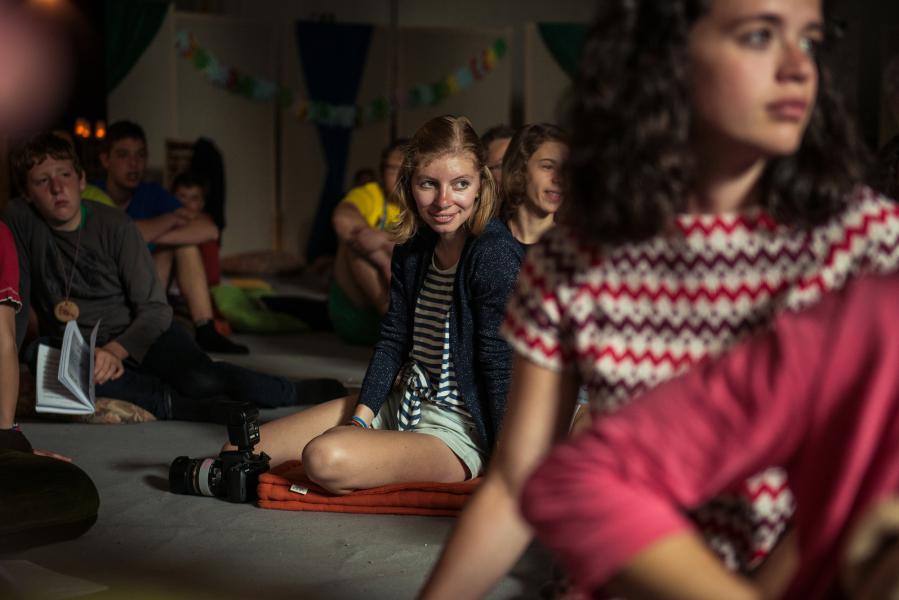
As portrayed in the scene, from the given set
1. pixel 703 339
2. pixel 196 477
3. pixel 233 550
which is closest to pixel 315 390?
pixel 196 477

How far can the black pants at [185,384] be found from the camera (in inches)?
130

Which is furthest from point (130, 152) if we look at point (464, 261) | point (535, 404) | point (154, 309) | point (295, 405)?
point (535, 404)

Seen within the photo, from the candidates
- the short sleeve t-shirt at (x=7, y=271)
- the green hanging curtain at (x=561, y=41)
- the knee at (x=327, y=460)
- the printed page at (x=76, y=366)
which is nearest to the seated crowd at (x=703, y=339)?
the knee at (x=327, y=460)

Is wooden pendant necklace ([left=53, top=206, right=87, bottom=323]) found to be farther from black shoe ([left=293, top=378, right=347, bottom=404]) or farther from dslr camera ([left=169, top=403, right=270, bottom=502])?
dslr camera ([left=169, top=403, right=270, bottom=502])

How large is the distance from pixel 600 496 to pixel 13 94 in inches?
292

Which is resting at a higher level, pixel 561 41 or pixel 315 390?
pixel 561 41

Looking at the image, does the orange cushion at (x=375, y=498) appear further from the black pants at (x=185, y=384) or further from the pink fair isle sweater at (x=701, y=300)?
the pink fair isle sweater at (x=701, y=300)

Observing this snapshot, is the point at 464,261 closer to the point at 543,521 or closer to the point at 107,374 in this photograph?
the point at 107,374

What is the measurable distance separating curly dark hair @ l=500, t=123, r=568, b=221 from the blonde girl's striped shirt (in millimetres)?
621

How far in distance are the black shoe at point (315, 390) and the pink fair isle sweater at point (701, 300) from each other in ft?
8.45

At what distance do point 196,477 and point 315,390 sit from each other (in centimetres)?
103

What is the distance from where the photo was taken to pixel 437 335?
2.41 metres

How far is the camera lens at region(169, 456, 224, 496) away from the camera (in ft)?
8.07

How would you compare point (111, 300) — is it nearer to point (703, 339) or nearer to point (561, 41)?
point (703, 339)
